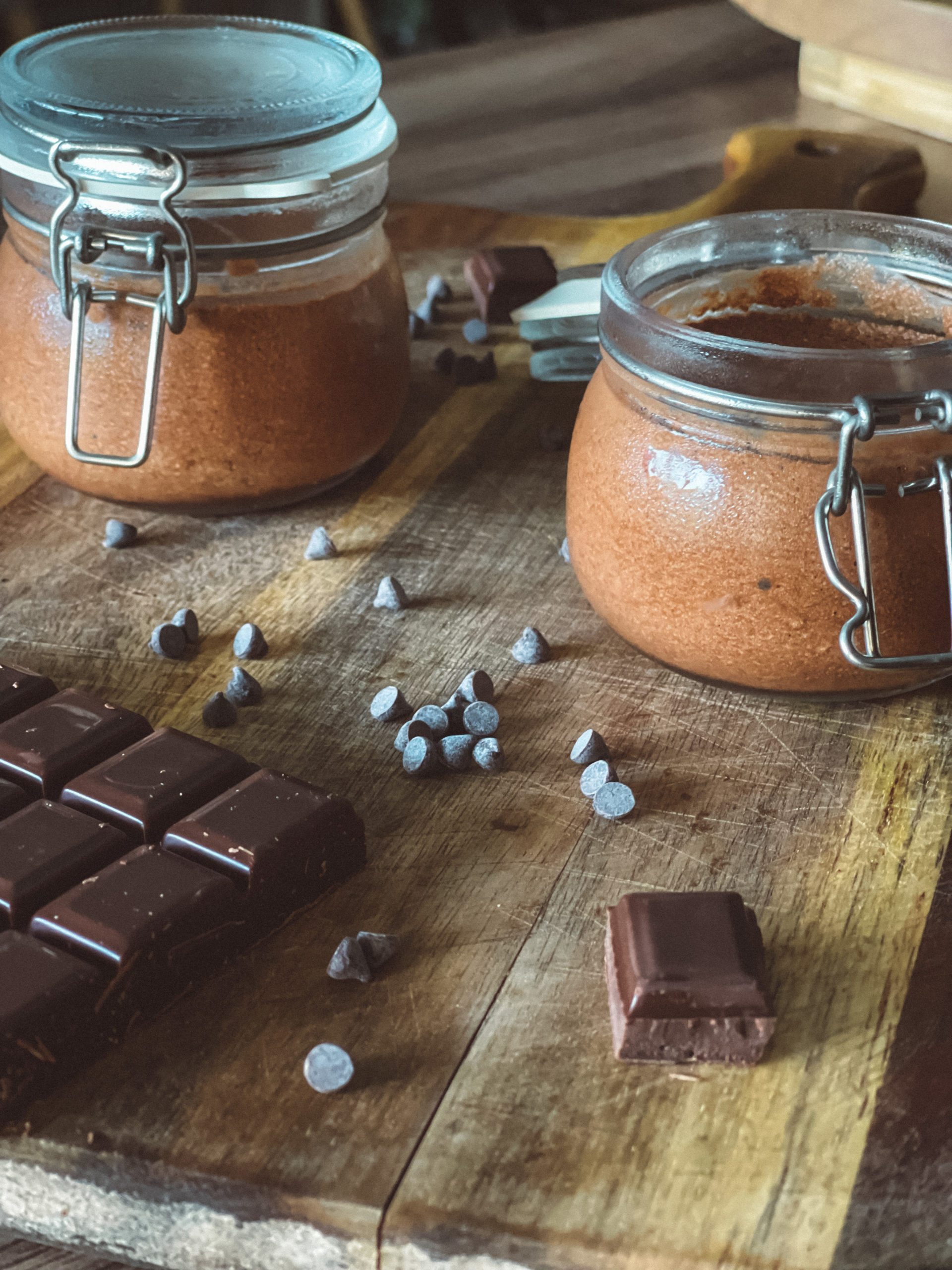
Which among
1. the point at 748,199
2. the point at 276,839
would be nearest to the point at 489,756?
the point at 276,839

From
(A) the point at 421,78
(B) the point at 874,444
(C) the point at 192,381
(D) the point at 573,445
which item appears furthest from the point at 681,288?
(A) the point at 421,78

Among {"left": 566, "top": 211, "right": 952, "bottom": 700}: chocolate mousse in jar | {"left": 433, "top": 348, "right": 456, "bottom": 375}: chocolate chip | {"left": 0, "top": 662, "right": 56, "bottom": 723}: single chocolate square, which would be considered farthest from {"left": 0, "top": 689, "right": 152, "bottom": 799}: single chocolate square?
{"left": 433, "top": 348, "right": 456, "bottom": 375}: chocolate chip

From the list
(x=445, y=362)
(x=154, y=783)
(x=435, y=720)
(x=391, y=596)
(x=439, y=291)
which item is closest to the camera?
(x=154, y=783)

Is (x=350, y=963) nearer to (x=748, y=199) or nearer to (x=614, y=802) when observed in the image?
(x=614, y=802)

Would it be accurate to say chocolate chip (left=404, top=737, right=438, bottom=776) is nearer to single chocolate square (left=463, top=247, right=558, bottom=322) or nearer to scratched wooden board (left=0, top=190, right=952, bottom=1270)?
scratched wooden board (left=0, top=190, right=952, bottom=1270)

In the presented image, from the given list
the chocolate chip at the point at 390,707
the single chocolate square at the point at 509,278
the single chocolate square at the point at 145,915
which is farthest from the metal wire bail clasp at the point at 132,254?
the single chocolate square at the point at 509,278

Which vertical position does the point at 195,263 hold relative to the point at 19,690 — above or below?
above
